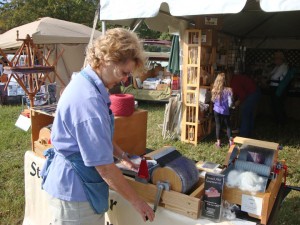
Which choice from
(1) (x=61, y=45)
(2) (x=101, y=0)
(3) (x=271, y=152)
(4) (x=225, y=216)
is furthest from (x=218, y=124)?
(1) (x=61, y=45)

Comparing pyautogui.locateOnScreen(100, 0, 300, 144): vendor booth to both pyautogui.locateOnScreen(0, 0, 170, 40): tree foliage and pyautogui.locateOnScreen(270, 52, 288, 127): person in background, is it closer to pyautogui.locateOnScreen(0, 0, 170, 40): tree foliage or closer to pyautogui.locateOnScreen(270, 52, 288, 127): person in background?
pyautogui.locateOnScreen(270, 52, 288, 127): person in background

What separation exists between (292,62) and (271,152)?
23.8ft

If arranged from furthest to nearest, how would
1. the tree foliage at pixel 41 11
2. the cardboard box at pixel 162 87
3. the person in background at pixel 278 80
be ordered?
the tree foliage at pixel 41 11 → the cardboard box at pixel 162 87 → the person in background at pixel 278 80

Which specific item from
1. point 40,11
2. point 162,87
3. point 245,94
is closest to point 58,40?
point 162,87

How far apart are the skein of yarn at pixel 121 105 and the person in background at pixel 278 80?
498 centimetres

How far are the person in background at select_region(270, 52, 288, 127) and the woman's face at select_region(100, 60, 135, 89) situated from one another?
5.70 meters

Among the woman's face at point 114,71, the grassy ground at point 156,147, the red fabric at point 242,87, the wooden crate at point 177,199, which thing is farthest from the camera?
the red fabric at point 242,87

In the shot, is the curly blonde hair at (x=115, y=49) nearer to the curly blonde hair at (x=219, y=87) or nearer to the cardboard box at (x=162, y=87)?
the curly blonde hair at (x=219, y=87)

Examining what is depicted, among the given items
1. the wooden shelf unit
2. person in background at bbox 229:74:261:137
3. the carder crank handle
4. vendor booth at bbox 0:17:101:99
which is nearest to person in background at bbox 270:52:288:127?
person in background at bbox 229:74:261:137

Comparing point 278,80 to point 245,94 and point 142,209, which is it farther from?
point 142,209

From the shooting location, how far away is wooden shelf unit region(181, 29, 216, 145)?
4.87 m

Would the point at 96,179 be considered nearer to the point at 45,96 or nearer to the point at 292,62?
the point at 45,96

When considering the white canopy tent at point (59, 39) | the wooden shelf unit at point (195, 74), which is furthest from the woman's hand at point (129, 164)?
the white canopy tent at point (59, 39)

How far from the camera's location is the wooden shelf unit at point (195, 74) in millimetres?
4867
